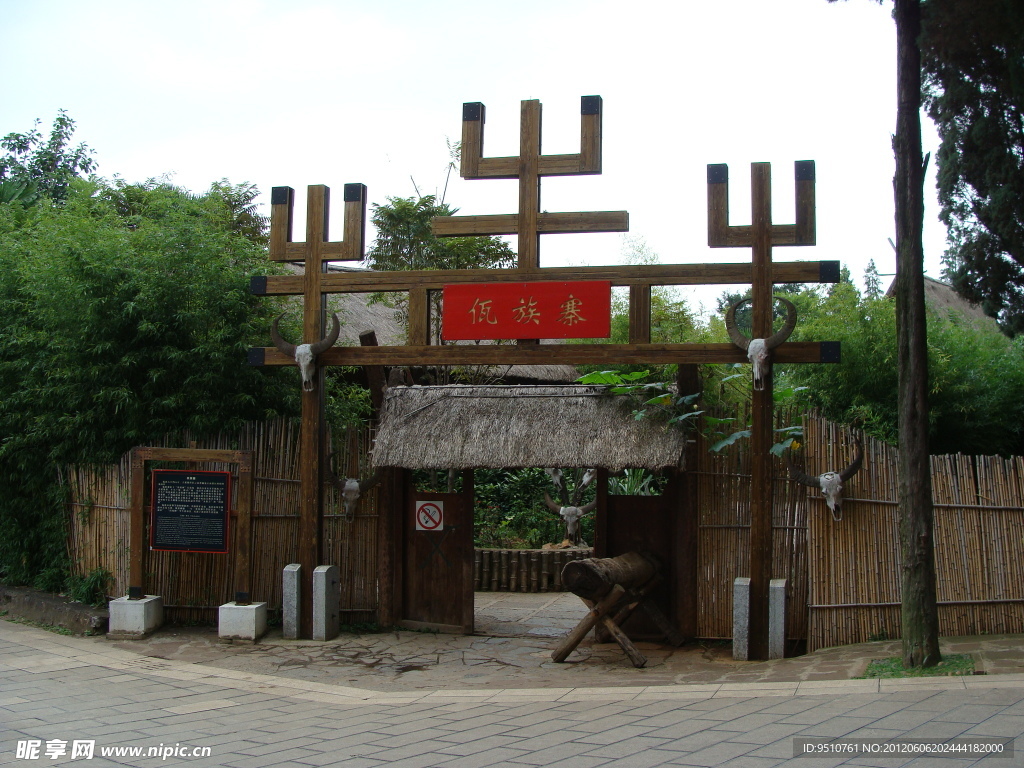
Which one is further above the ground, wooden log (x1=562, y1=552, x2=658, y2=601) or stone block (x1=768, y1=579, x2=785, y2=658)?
wooden log (x1=562, y1=552, x2=658, y2=601)

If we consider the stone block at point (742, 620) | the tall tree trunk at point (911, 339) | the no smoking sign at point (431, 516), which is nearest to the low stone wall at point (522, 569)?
the no smoking sign at point (431, 516)

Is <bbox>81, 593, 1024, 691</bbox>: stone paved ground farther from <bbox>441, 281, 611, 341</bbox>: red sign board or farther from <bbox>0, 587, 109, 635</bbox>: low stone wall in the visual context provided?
<bbox>441, 281, 611, 341</bbox>: red sign board

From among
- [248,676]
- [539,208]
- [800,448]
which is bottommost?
[248,676]

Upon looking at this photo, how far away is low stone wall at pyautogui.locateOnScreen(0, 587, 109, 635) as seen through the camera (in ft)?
29.2

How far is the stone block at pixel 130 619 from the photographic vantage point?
8.66 meters

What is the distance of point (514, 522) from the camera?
1448 cm

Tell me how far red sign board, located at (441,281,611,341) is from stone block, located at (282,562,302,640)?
2840 mm

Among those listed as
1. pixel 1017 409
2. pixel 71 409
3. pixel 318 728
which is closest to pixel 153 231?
pixel 71 409

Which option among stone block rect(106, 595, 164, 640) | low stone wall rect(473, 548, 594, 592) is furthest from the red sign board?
low stone wall rect(473, 548, 594, 592)

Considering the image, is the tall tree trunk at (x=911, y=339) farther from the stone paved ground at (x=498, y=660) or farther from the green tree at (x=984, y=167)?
the green tree at (x=984, y=167)

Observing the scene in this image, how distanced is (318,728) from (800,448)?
4.85 m

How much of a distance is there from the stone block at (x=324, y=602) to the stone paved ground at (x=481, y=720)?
1264 millimetres

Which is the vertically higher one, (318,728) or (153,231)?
(153,231)

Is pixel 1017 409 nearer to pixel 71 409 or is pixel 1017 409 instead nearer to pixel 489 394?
pixel 489 394
